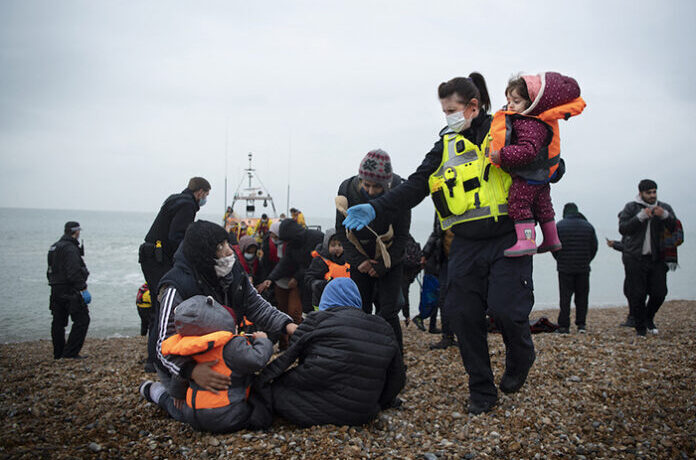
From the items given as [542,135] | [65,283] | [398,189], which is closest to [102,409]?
[398,189]

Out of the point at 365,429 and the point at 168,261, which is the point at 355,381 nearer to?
the point at 365,429

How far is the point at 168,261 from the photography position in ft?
16.5

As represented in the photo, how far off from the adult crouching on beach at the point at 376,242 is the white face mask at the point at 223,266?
135cm

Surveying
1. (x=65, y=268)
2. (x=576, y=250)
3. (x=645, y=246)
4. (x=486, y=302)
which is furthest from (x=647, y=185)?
(x=65, y=268)

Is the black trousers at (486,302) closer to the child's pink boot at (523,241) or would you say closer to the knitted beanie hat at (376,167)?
the child's pink boot at (523,241)

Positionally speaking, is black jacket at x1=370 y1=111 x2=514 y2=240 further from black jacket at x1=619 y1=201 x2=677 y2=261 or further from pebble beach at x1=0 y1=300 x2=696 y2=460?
black jacket at x1=619 y1=201 x2=677 y2=261

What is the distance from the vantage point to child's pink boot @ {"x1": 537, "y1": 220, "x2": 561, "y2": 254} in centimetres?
305

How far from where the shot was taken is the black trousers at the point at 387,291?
13.5 ft

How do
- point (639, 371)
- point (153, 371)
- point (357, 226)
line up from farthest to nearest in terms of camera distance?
point (153, 371) → point (639, 371) → point (357, 226)

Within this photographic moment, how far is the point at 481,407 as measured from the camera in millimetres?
3123

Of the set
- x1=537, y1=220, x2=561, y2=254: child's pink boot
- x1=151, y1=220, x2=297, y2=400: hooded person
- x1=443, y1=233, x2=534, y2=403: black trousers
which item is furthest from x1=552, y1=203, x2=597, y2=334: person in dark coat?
x1=151, y1=220, x2=297, y2=400: hooded person

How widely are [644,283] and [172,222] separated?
7177 millimetres

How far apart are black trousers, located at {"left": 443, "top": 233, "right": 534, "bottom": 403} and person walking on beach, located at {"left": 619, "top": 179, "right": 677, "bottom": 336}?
5116 mm

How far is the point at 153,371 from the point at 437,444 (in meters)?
3.56
